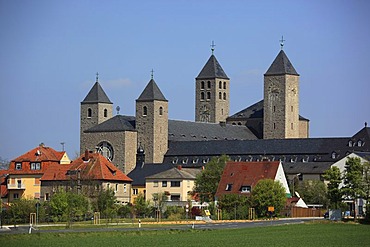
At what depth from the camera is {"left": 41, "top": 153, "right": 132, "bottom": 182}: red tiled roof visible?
323 ft

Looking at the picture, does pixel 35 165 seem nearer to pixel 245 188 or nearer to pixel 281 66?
pixel 245 188

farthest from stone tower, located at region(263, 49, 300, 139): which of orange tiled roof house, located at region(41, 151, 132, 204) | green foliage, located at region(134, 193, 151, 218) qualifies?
green foliage, located at region(134, 193, 151, 218)

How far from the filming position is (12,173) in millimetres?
106000

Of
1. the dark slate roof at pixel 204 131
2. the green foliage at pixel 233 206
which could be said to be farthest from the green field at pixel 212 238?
the dark slate roof at pixel 204 131

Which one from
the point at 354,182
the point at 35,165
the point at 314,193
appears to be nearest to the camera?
the point at 354,182

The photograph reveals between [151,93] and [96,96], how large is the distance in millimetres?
9753

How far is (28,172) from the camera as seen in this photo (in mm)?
105750

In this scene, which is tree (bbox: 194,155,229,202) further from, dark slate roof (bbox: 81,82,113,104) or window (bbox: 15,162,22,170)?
dark slate roof (bbox: 81,82,113,104)

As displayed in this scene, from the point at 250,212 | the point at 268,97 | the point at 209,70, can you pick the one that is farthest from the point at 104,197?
the point at 209,70

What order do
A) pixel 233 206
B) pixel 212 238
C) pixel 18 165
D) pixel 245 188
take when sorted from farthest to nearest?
1. pixel 18 165
2. pixel 245 188
3. pixel 233 206
4. pixel 212 238

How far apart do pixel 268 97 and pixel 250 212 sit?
204 feet

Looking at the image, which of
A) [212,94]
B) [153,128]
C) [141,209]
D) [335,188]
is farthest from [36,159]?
[212,94]

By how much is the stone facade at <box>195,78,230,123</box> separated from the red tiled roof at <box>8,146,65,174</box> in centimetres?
4543

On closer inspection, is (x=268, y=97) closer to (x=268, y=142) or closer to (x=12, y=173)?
(x=268, y=142)
